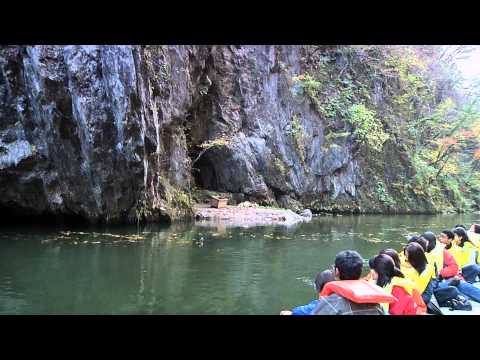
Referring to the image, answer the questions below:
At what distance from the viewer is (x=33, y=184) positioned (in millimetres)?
14156

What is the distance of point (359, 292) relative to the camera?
2.55m

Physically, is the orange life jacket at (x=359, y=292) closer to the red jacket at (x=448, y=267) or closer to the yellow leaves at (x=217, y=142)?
the red jacket at (x=448, y=267)

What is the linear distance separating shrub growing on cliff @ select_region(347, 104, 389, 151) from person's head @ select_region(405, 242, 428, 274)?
2154 centimetres

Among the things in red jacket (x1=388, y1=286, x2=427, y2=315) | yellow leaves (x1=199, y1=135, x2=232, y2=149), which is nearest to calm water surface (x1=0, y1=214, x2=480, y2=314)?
red jacket (x1=388, y1=286, x2=427, y2=315)

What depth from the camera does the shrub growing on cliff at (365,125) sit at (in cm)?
2473

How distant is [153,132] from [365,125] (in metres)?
14.4

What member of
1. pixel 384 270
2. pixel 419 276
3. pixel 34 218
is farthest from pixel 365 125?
pixel 384 270

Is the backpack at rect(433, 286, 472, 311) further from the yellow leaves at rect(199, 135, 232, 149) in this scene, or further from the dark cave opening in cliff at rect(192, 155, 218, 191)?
the dark cave opening in cliff at rect(192, 155, 218, 191)

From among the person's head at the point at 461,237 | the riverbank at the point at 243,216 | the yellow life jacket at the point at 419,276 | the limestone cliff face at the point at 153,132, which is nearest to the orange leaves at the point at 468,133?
the limestone cliff face at the point at 153,132

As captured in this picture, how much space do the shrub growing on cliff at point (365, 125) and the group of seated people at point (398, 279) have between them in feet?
61.9

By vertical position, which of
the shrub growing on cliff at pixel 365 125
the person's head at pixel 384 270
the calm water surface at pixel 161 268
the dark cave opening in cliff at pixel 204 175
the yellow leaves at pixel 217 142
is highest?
the shrub growing on cliff at pixel 365 125

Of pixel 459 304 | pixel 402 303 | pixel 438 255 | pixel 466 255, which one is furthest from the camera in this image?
pixel 466 255

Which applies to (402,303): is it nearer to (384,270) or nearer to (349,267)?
(384,270)

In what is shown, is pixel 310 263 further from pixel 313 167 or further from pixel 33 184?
pixel 313 167
